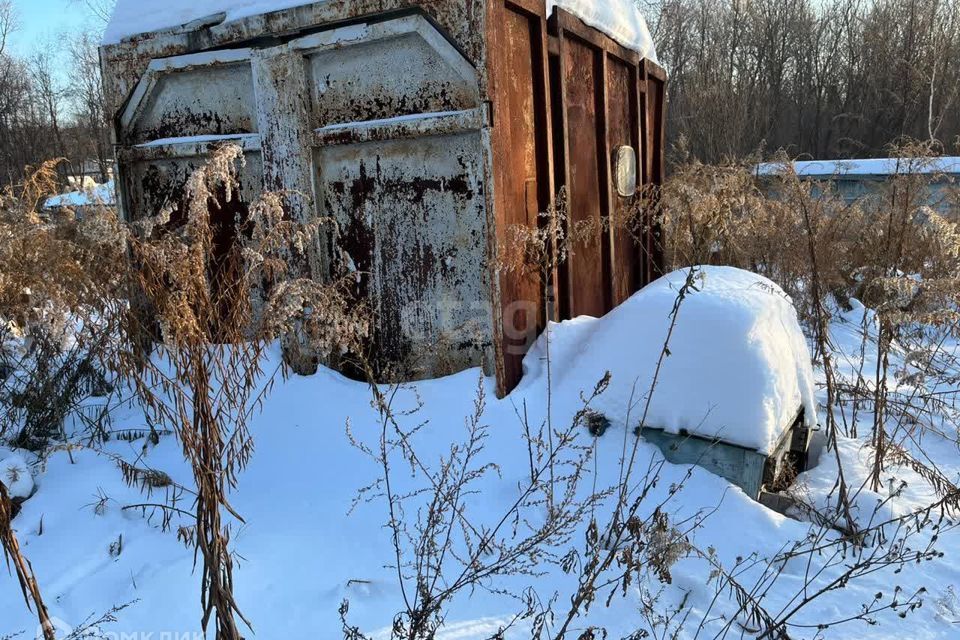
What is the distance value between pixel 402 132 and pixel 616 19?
2.60m

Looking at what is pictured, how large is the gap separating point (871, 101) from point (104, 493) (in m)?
30.5

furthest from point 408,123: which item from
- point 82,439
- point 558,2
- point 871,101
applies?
point 871,101

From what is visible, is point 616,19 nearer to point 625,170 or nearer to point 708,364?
point 625,170

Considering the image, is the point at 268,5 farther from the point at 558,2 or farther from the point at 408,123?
the point at 558,2

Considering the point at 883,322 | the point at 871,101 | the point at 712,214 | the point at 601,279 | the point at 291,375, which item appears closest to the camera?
the point at 883,322

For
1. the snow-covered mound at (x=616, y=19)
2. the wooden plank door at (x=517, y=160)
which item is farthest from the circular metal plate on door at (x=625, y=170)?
the wooden plank door at (x=517, y=160)

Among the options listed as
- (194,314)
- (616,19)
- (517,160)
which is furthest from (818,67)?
(194,314)

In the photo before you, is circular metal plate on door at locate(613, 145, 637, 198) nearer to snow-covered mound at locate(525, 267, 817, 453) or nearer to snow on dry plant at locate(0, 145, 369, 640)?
snow-covered mound at locate(525, 267, 817, 453)

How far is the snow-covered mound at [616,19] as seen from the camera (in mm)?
4508

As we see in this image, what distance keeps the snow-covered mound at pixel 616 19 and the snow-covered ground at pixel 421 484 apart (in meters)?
2.15

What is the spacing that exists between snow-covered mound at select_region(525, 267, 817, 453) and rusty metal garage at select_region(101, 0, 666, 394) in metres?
0.60

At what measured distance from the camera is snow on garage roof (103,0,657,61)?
12.8 ft

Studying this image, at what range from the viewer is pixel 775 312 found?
3.51m

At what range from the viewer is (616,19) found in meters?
5.23
